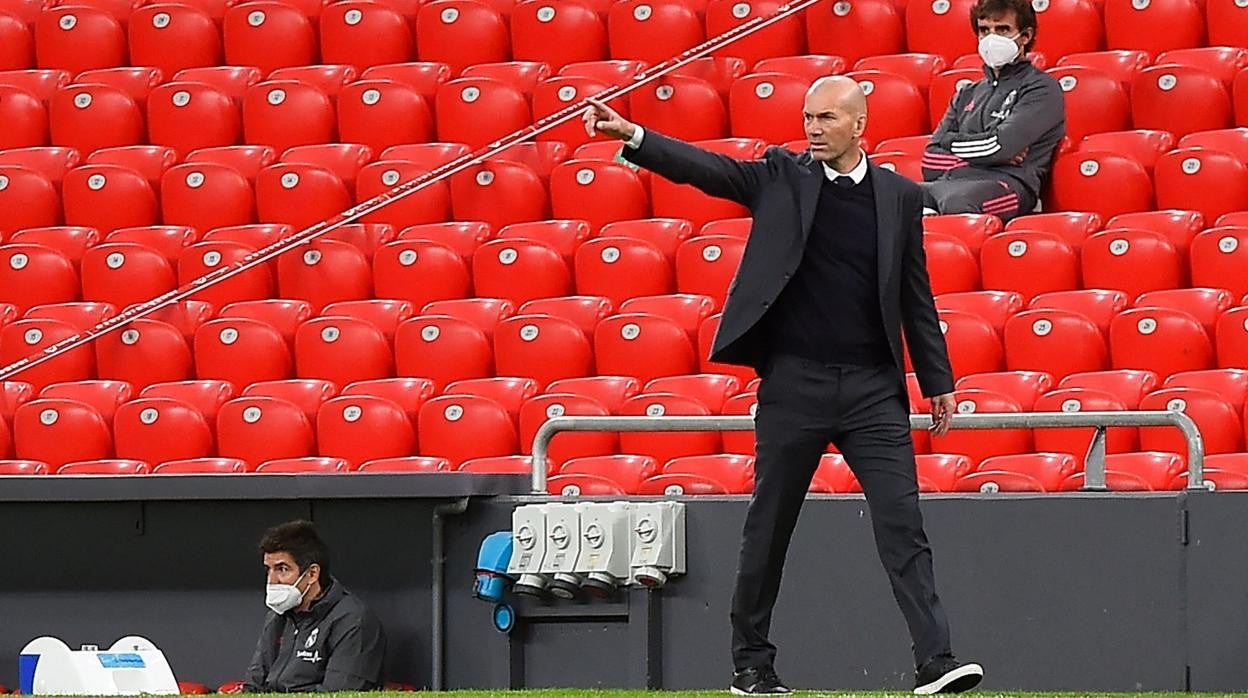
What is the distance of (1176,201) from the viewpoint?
7.27 meters

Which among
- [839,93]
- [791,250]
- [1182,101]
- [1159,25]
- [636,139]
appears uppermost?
[1159,25]

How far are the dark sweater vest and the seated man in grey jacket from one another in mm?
1885

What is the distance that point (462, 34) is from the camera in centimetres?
932

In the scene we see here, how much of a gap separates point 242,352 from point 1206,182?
337 cm

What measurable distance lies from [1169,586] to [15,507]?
3.50 metres

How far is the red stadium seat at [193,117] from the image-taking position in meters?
9.30

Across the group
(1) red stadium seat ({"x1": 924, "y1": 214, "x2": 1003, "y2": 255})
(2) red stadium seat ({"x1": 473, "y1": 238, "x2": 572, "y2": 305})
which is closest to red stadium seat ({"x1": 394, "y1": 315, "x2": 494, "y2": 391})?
(2) red stadium seat ({"x1": 473, "y1": 238, "x2": 572, "y2": 305})

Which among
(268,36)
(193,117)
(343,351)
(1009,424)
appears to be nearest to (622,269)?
(343,351)

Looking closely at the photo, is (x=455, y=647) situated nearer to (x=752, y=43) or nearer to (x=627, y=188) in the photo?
(x=627, y=188)

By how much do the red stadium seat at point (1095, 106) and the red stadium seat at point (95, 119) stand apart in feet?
13.3

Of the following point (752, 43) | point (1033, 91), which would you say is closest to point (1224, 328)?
point (1033, 91)

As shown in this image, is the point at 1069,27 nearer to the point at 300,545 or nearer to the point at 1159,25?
the point at 1159,25

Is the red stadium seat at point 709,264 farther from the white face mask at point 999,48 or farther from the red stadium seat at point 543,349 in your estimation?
the white face mask at point 999,48

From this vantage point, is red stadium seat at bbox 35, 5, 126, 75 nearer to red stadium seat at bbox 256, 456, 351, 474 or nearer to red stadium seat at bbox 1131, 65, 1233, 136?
red stadium seat at bbox 256, 456, 351, 474
